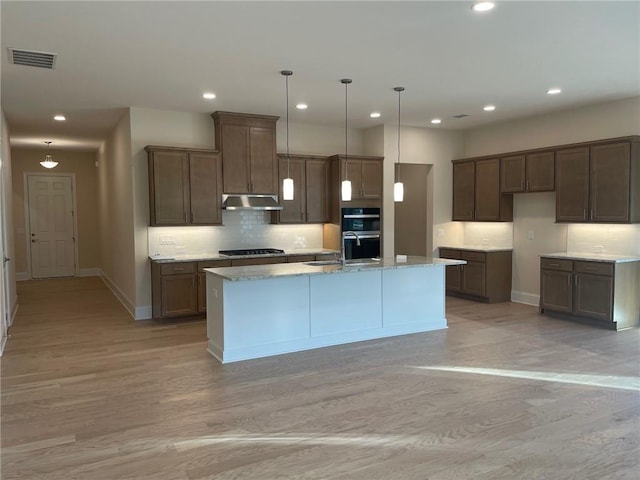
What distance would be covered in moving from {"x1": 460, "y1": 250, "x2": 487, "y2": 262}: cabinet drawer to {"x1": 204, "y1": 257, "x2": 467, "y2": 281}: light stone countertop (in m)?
2.07

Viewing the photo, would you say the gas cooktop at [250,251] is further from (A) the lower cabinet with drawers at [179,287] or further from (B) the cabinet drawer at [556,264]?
(B) the cabinet drawer at [556,264]

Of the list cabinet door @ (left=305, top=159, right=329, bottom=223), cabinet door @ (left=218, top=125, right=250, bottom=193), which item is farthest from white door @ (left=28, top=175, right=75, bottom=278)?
cabinet door @ (left=305, top=159, right=329, bottom=223)

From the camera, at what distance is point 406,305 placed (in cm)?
564

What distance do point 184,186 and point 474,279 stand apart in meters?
4.73

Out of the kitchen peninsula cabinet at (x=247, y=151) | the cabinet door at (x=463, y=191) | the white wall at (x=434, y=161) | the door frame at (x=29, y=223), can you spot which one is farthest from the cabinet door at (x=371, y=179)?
the door frame at (x=29, y=223)

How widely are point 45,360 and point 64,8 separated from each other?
3.33 metres

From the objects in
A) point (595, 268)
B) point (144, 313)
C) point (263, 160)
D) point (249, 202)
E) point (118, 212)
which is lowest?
point (144, 313)

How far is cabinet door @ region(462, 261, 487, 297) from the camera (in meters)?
7.41

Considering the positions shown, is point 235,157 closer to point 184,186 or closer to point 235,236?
point 184,186

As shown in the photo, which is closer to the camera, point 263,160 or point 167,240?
point 167,240

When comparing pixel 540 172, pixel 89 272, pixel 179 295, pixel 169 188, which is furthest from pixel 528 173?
pixel 89 272

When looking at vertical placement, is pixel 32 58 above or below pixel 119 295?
above

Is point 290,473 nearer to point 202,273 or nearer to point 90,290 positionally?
point 202,273

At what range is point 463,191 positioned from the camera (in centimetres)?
812
